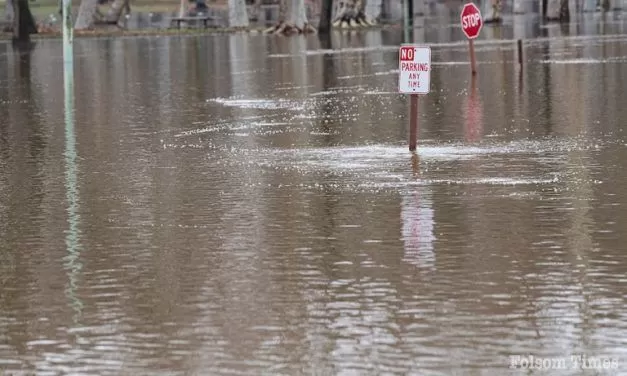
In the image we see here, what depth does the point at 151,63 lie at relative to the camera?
4141 centimetres

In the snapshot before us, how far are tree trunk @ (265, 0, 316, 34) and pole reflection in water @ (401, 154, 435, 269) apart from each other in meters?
52.6

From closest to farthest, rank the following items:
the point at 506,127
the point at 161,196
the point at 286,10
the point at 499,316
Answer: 1. the point at 499,316
2. the point at 161,196
3. the point at 506,127
4. the point at 286,10

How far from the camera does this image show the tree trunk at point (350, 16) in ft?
247

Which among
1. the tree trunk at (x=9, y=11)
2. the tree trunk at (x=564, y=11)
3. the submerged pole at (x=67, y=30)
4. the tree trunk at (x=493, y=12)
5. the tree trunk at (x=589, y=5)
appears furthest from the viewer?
the tree trunk at (x=589, y=5)

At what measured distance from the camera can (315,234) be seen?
40.5 feet

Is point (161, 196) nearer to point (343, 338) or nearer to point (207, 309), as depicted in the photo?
point (207, 309)

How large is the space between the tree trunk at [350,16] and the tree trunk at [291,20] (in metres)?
5.58

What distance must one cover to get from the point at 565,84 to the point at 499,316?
18843 millimetres

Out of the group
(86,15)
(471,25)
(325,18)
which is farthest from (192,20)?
(471,25)

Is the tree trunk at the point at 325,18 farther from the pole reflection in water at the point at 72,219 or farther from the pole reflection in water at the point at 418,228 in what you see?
the pole reflection in water at the point at 418,228

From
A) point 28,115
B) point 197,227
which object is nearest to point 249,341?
point 197,227

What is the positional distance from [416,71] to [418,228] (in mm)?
5284

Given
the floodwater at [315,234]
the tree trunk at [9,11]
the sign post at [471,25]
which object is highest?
the tree trunk at [9,11]

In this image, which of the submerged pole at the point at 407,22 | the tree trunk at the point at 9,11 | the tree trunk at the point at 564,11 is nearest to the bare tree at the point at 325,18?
the submerged pole at the point at 407,22
